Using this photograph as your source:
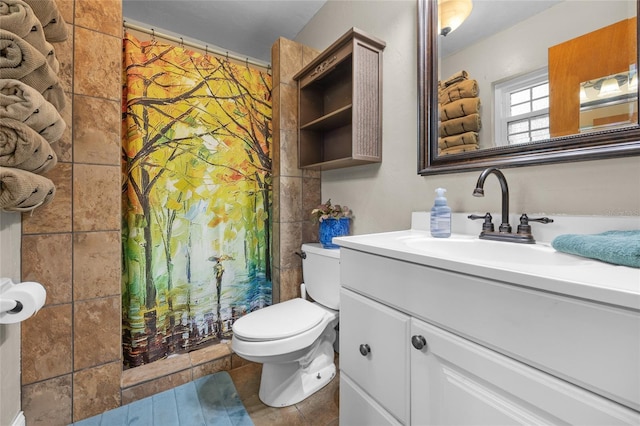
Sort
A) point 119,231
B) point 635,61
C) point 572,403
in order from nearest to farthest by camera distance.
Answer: point 572,403 → point 635,61 → point 119,231

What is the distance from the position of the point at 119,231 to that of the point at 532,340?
5.12 feet

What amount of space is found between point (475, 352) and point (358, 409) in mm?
510

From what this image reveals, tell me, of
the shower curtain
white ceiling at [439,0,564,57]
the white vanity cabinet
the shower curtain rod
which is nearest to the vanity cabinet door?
the white vanity cabinet

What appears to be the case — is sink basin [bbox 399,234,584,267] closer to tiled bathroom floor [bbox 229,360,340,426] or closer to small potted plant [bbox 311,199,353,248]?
small potted plant [bbox 311,199,353,248]

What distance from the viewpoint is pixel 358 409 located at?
893 mm

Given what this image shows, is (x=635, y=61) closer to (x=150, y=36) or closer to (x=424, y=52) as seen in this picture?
(x=424, y=52)

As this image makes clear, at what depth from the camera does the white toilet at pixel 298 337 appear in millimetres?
1182

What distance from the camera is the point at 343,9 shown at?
1714mm

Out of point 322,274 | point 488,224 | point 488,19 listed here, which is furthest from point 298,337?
point 488,19

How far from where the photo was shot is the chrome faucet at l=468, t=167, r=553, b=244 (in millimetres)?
865

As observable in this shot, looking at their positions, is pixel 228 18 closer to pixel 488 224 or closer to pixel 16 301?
pixel 16 301

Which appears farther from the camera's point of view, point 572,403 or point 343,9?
point 343,9

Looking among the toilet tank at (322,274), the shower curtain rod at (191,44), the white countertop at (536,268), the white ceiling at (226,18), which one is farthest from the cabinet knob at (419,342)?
the white ceiling at (226,18)

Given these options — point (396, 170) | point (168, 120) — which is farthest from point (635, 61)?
→ point (168, 120)
